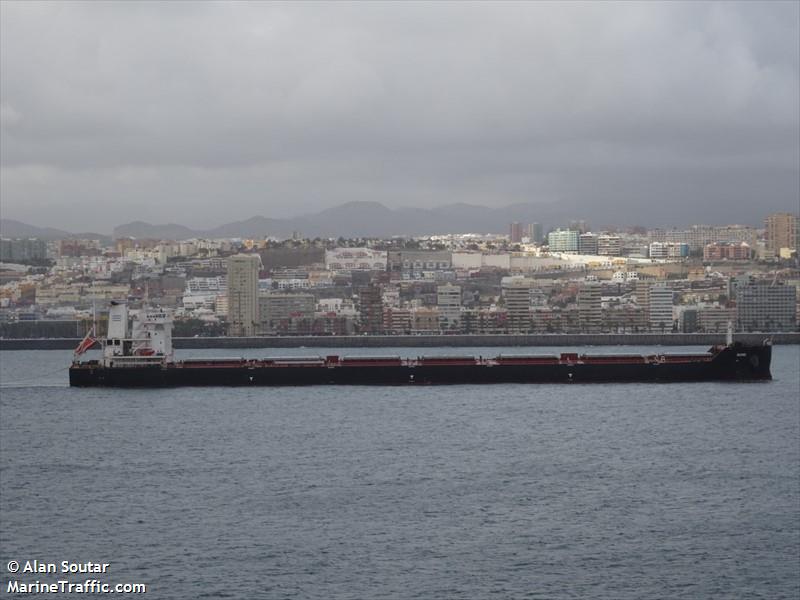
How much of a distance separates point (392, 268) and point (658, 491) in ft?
527

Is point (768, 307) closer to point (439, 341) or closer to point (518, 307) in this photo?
point (518, 307)

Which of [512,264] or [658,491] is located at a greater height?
[512,264]

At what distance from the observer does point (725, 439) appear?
39344 millimetres

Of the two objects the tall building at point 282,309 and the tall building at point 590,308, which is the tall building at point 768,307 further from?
the tall building at point 282,309

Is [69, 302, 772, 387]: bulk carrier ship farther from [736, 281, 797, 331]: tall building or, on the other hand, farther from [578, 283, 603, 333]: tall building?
[736, 281, 797, 331]: tall building

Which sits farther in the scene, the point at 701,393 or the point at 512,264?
the point at 512,264

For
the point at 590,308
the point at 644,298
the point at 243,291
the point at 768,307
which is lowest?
the point at 590,308

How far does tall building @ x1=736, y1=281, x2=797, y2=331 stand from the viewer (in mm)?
124812

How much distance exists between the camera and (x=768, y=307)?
417ft

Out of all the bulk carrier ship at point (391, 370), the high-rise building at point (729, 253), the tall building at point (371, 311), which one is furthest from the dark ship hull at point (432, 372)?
the high-rise building at point (729, 253)

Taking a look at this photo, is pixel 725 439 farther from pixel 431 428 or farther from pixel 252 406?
pixel 252 406

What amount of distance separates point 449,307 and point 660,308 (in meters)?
18.5

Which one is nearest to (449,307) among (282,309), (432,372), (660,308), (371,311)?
(371,311)

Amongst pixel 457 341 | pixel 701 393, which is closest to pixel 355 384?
pixel 701 393
